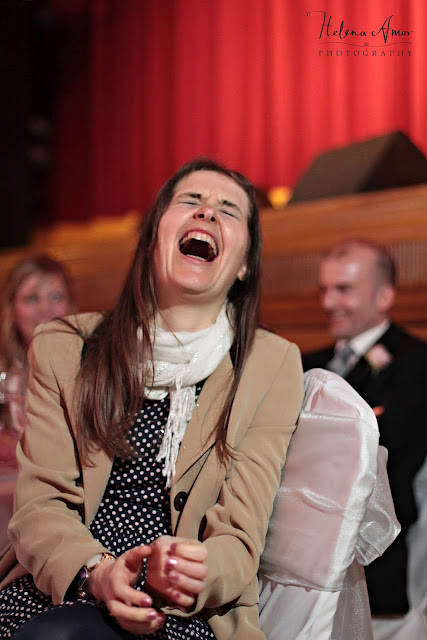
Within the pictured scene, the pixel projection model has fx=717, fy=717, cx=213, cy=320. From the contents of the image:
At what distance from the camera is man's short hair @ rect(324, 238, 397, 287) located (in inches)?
114

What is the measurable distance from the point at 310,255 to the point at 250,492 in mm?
2371

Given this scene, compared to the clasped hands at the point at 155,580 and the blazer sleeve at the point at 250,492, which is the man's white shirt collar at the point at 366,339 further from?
the clasped hands at the point at 155,580

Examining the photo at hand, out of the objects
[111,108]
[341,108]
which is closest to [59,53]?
[111,108]

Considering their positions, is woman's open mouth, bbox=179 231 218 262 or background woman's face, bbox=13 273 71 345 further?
background woman's face, bbox=13 273 71 345

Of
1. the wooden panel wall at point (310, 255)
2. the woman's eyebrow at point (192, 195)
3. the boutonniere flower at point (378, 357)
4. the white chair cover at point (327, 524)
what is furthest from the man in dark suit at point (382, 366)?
the woman's eyebrow at point (192, 195)

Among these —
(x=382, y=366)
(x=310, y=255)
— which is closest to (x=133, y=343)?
(x=382, y=366)

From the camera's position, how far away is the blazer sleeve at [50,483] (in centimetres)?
126

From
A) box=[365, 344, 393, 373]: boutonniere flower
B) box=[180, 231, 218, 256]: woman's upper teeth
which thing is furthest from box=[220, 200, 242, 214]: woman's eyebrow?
box=[365, 344, 393, 373]: boutonniere flower

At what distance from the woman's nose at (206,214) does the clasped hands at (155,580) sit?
29.0 inches

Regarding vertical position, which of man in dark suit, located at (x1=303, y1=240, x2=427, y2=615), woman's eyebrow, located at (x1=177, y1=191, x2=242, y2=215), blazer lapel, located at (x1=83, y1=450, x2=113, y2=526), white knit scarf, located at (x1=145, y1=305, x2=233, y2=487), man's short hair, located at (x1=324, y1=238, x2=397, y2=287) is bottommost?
man in dark suit, located at (x1=303, y1=240, x2=427, y2=615)

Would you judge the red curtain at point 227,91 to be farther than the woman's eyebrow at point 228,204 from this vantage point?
Yes

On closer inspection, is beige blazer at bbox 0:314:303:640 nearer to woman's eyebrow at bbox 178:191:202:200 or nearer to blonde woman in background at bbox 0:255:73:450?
woman's eyebrow at bbox 178:191:202:200

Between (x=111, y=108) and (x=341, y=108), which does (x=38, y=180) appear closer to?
(x=111, y=108)

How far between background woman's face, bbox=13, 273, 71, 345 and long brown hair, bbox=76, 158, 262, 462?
1194 mm
